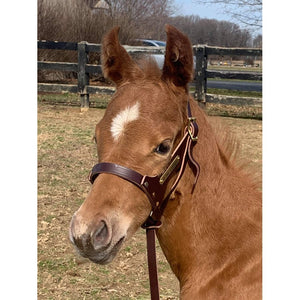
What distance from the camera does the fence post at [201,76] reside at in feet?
34.7

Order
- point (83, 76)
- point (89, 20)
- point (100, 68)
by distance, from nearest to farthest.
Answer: point (100, 68)
point (83, 76)
point (89, 20)

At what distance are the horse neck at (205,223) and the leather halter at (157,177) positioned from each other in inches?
1.9

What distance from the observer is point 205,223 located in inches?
78.8

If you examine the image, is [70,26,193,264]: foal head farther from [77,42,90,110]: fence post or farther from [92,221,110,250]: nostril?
[77,42,90,110]: fence post

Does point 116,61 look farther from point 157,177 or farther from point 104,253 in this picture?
point 104,253

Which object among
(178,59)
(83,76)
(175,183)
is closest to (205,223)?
(175,183)

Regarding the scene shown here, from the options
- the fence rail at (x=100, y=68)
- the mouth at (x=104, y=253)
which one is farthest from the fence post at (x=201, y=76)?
the mouth at (x=104, y=253)

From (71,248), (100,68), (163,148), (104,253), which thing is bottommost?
(71,248)

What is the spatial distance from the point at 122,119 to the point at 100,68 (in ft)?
32.0

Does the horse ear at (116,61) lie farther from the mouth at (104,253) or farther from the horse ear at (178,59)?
the mouth at (104,253)
